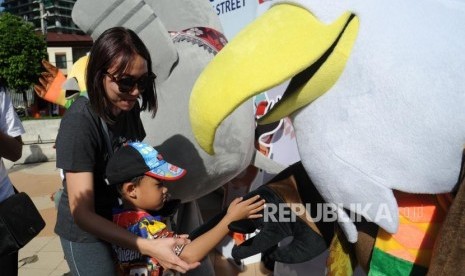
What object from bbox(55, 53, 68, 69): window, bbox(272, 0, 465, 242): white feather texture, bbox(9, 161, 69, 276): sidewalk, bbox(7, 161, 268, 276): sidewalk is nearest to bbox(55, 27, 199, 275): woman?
bbox(272, 0, 465, 242): white feather texture

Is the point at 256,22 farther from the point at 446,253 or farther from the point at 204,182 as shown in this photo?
the point at 204,182

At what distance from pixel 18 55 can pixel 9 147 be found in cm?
2259

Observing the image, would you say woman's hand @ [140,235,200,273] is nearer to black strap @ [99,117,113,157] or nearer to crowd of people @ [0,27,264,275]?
crowd of people @ [0,27,264,275]

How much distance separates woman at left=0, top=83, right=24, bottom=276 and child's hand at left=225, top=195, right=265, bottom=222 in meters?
1.09

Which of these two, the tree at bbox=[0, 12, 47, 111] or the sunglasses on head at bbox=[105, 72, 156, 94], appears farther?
the tree at bbox=[0, 12, 47, 111]

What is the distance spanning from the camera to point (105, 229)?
143 centimetres

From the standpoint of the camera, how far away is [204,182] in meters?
2.30

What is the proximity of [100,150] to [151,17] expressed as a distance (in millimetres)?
856

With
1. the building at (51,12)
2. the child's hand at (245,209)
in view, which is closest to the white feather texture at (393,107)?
the child's hand at (245,209)

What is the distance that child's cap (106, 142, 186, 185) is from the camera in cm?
149

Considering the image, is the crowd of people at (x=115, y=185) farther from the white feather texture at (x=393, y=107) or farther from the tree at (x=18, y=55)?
the tree at (x=18, y=55)

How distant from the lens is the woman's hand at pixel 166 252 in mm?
Answer: 1383

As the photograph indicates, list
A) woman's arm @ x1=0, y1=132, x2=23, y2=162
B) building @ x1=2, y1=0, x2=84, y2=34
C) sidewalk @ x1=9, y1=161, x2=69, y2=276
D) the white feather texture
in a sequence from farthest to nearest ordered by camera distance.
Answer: building @ x1=2, y1=0, x2=84, y2=34
sidewalk @ x1=9, y1=161, x2=69, y2=276
woman's arm @ x1=0, y1=132, x2=23, y2=162
the white feather texture

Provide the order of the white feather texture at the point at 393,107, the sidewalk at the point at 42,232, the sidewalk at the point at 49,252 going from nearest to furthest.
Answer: the white feather texture at the point at 393,107 < the sidewalk at the point at 49,252 < the sidewalk at the point at 42,232
